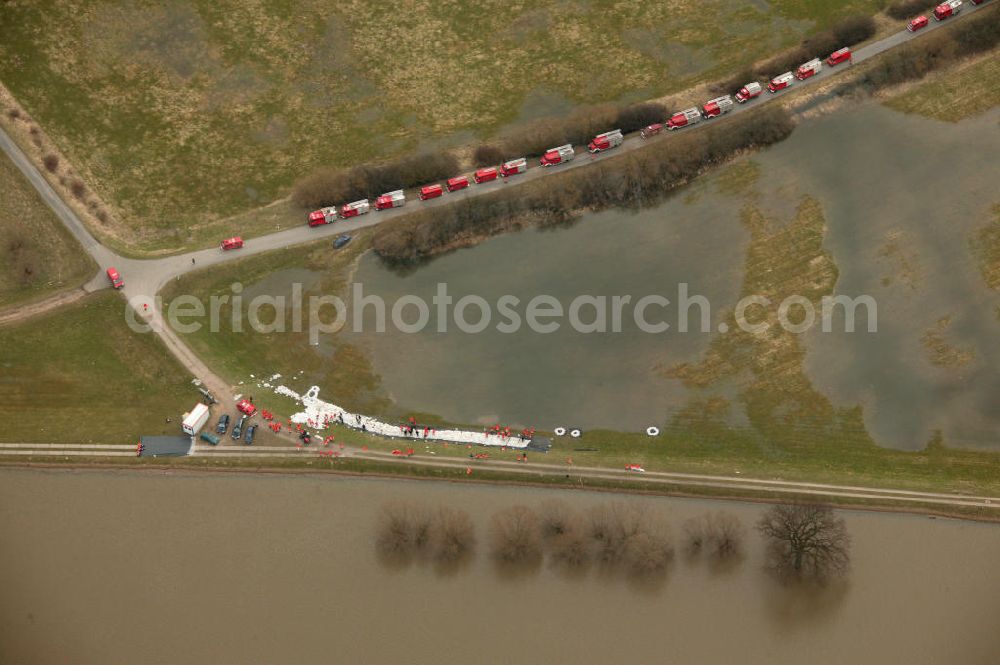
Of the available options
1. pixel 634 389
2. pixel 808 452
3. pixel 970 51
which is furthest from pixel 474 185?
pixel 970 51

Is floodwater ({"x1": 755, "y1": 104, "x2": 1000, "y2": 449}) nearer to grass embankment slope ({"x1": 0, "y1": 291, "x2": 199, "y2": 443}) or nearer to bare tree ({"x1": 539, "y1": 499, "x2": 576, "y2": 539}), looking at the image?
bare tree ({"x1": 539, "y1": 499, "x2": 576, "y2": 539})

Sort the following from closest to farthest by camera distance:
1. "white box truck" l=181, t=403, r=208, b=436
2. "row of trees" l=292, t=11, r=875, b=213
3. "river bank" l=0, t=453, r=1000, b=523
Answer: "river bank" l=0, t=453, r=1000, b=523 < "white box truck" l=181, t=403, r=208, b=436 < "row of trees" l=292, t=11, r=875, b=213

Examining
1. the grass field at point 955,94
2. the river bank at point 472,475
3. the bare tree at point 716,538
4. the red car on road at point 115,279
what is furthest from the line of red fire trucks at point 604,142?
the bare tree at point 716,538

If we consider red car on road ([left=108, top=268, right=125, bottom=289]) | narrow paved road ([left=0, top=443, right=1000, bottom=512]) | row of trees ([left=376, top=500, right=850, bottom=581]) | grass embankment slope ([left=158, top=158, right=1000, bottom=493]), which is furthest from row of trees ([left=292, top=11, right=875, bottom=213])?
row of trees ([left=376, top=500, right=850, bottom=581])

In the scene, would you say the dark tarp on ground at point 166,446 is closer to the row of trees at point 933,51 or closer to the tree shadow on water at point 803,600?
the tree shadow on water at point 803,600

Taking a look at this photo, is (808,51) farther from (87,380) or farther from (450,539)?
(87,380)

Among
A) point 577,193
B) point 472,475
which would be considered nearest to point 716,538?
point 472,475
